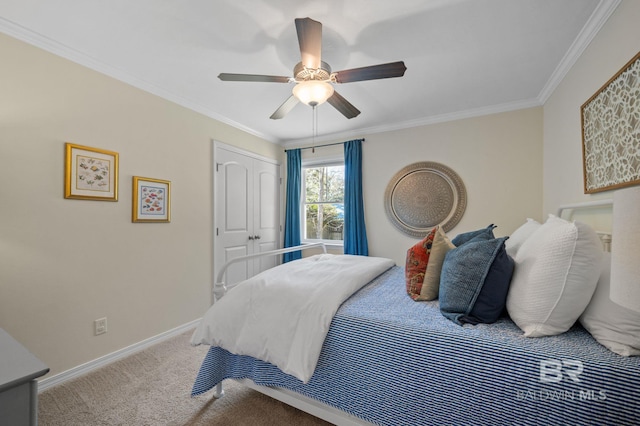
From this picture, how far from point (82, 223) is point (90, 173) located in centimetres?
41

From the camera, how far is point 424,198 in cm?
331

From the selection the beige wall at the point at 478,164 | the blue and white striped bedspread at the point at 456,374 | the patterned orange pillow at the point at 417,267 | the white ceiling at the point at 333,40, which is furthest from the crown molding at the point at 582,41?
the blue and white striped bedspread at the point at 456,374

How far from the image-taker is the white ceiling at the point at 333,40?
1.59 m

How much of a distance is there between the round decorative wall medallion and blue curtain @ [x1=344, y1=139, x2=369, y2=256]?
1.31ft

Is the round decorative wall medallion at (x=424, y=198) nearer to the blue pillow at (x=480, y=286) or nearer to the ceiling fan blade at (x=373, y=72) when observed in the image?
the ceiling fan blade at (x=373, y=72)

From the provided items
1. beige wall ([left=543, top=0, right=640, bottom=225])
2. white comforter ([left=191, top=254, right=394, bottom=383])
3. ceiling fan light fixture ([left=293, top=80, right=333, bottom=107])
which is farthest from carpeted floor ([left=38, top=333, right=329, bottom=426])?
beige wall ([left=543, top=0, right=640, bottom=225])

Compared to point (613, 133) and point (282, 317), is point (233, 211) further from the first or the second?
point (613, 133)

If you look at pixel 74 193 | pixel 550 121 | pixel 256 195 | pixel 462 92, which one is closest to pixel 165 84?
pixel 74 193

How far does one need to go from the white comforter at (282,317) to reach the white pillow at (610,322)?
105 centimetres

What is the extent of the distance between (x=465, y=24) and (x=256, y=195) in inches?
120

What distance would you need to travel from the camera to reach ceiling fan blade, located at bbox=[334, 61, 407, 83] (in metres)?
1.61

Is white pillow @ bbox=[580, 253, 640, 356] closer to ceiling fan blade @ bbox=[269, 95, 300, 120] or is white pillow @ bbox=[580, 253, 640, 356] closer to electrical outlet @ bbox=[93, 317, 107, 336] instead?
ceiling fan blade @ bbox=[269, 95, 300, 120]

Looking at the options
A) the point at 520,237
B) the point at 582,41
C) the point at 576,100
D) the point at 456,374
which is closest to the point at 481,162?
the point at 576,100

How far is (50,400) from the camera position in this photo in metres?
1.72
